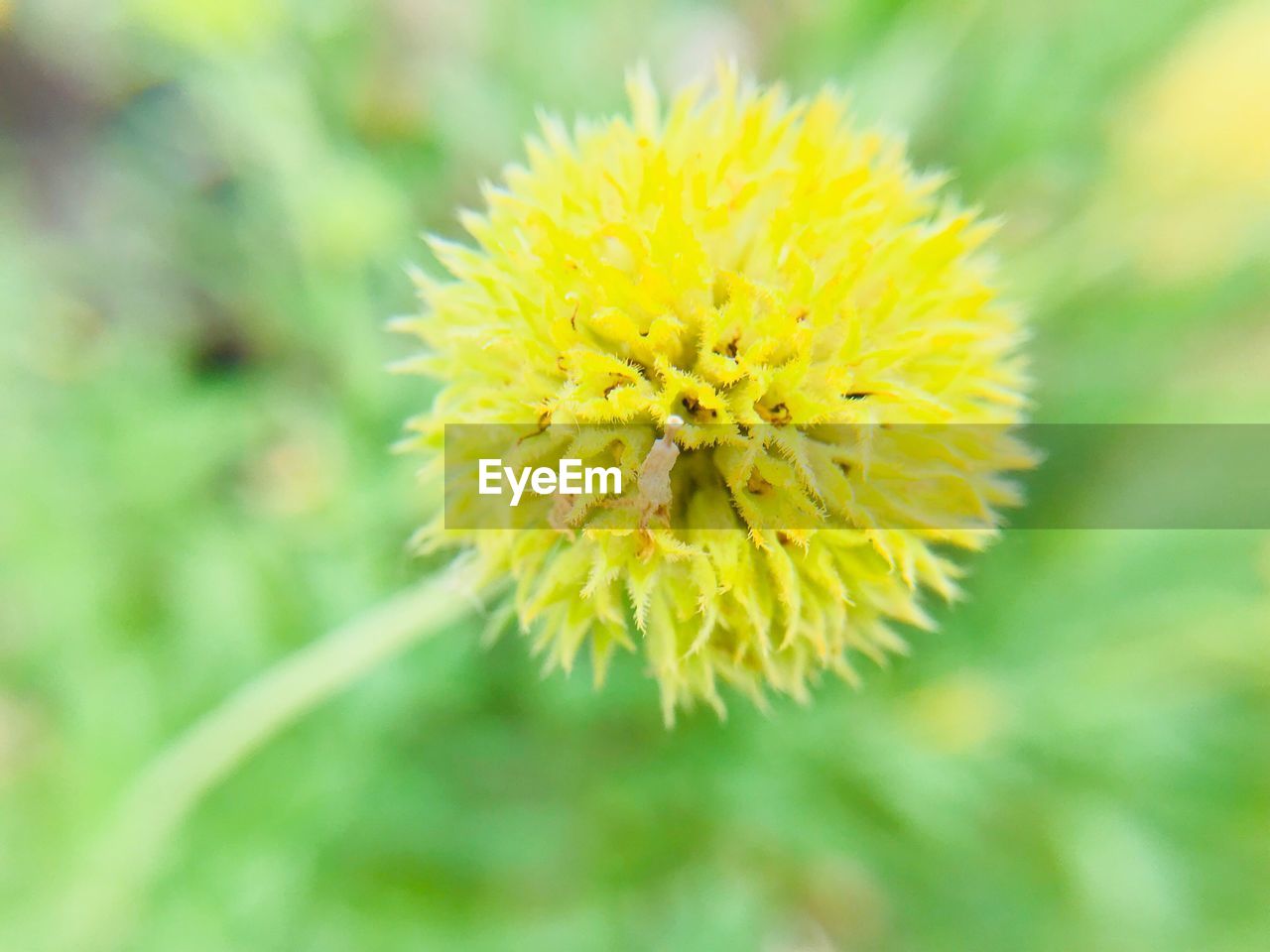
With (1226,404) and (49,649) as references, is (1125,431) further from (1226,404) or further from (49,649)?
(49,649)

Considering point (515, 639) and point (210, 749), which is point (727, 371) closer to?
point (210, 749)

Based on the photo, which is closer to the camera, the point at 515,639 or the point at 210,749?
the point at 210,749

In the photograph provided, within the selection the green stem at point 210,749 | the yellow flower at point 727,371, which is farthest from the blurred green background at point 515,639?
the yellow flower at point 727,371

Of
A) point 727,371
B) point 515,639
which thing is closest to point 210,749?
point 515,639

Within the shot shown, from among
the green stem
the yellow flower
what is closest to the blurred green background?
the green stem

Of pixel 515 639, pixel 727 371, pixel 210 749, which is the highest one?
pixel 727 371

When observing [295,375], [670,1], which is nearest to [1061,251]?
[670,1]

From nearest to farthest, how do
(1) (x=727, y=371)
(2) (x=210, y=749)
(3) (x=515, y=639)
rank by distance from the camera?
(1) (x=727, y=371)
(2) (x=210, y=749)
(3) (x=515, y=639)

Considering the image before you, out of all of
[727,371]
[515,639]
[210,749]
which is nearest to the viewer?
[727,371]
